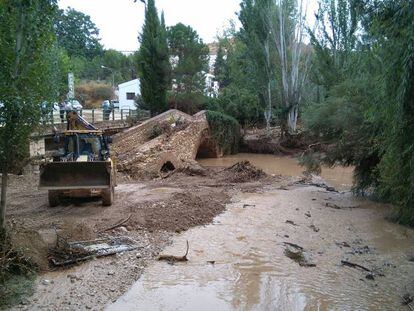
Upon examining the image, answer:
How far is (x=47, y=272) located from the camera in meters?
7.60

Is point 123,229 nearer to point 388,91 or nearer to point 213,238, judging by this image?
point 213,238

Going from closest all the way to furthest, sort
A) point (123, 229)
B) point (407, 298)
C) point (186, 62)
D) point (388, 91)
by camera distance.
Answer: point (388, 91)
point (407, 298)
point (123, 229)
point (186, 62)

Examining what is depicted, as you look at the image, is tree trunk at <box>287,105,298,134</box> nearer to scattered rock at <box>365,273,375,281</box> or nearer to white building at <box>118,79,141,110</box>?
scattered rock at <box>365,273,375,281</box>

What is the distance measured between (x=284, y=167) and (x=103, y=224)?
A: 64.5 feet

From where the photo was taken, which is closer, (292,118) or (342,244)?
(342,244)

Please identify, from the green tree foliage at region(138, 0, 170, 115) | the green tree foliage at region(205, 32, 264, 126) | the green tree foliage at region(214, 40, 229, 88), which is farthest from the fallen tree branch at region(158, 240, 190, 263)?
the green tree foliage at region(214, 40, 229, 88)

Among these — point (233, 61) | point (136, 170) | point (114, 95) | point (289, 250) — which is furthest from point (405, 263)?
point (114, 95)

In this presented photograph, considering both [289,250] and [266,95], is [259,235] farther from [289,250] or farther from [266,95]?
[266,95]

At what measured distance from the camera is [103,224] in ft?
34.6

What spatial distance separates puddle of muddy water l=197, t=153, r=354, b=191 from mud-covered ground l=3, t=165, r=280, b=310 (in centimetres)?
550

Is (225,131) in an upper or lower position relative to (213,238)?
upper

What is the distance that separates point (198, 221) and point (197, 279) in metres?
3.96

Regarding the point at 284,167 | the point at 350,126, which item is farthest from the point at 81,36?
the point at 350,126

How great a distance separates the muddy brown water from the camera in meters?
7.25
